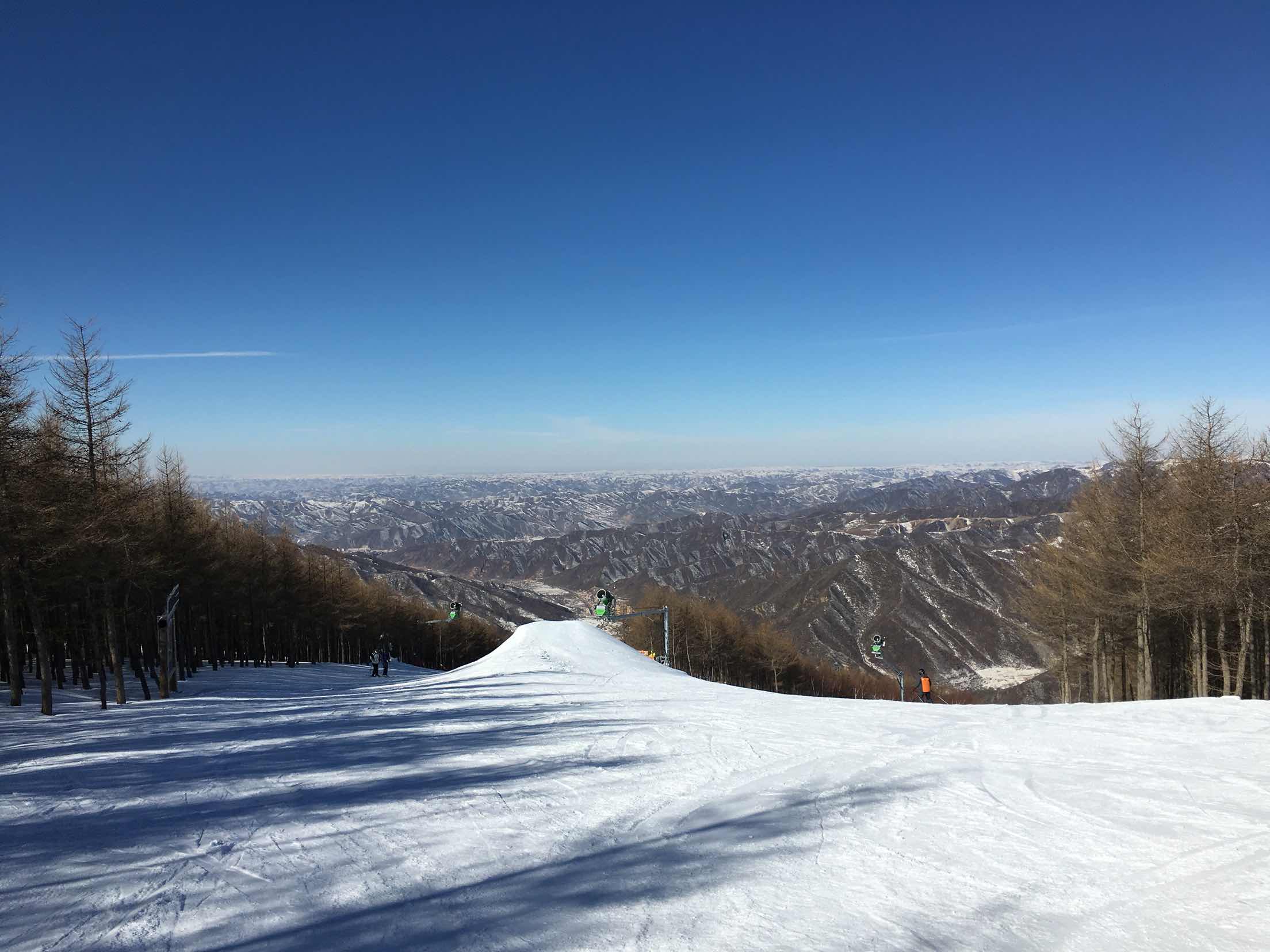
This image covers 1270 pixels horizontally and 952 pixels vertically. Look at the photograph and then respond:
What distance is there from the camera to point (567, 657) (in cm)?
2575

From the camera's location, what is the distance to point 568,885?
17.9ft

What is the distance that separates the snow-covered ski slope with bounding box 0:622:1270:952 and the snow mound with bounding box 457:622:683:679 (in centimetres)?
1066

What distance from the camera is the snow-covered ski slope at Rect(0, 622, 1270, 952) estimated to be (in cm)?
488

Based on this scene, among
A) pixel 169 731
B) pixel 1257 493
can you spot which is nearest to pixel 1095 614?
pixel 1257 493

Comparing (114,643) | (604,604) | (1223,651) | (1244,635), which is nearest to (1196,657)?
(1223,651)

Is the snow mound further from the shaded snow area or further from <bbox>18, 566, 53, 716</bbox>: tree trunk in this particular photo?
the shaded snow area

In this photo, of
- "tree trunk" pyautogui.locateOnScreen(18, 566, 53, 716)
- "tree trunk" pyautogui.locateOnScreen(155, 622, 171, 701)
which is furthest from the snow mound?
"tree trunk" pyautogui.locateOnScreen(18, 566, 53, 716)

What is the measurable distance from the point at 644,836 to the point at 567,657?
19670mm

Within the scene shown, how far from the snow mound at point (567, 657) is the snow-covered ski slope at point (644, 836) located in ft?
35.0

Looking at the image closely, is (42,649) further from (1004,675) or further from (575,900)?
(1004,675)

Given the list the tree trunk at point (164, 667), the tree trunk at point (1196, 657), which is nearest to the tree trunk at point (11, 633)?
the tree trunk at point (164, 667)

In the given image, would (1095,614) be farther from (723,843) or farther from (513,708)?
(723,843)

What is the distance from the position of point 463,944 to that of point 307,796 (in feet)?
13.4

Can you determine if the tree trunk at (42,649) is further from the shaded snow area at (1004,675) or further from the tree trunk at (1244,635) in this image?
the shaded snow area at (1004,675)
